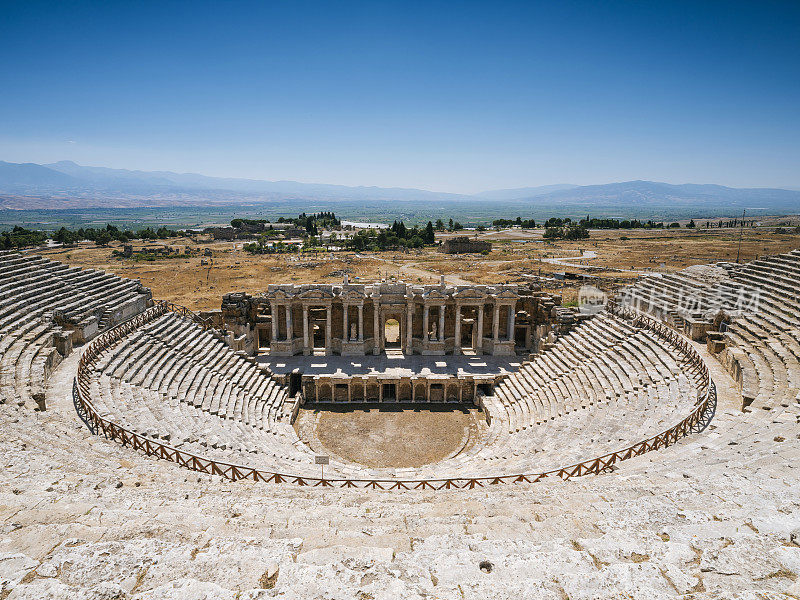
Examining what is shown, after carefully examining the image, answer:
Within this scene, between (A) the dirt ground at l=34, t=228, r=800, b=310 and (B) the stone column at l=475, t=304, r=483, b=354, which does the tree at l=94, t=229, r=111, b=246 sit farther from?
(B) the stone column at l=475, t=304, r=483, b=354

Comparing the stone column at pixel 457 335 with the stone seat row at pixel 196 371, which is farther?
the stone column at pixel 457 335

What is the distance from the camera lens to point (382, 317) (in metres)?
37.6

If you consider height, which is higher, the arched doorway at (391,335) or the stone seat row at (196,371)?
the stone seat row at (196,371)

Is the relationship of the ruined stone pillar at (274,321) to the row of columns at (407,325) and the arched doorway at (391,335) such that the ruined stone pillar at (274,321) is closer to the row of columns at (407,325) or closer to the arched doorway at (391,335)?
the row of columns at (407,325)

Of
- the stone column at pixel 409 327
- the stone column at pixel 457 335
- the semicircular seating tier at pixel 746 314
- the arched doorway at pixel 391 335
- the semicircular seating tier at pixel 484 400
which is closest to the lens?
the semicircular seating tier at pixel 484 400

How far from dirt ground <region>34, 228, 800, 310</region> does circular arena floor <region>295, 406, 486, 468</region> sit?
32236 millimetres

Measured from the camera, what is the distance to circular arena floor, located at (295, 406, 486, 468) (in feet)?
82.3

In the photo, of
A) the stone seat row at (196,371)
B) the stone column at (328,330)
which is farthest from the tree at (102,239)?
the stone column at (328,330)

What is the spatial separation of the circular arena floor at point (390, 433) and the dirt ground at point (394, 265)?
106 ft

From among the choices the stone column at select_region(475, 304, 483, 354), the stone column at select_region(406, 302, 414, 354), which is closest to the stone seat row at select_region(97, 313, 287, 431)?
the stone column at select_region(406, 302, 414, 354)

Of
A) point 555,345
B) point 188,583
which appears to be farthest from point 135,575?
point 555,345

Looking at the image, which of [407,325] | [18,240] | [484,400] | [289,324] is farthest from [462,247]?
[18,240]

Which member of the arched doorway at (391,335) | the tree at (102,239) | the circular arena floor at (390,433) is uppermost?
the tree at (102,239)

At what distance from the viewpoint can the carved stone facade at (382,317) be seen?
119 feet
